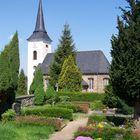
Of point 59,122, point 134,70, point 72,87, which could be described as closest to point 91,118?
point 59,122

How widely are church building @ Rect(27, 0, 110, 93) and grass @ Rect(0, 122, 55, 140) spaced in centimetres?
3141

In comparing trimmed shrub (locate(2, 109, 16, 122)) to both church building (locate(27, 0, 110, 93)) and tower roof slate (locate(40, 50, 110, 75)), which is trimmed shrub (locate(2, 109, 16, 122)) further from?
tower roof slate (locate(40, 50, 110, 75))

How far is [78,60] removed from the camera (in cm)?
6431

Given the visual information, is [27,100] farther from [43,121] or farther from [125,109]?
[43,121]

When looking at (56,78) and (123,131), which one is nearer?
(123,131)

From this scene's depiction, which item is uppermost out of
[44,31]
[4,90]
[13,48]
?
[44,31]

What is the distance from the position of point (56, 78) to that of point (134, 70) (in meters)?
37.0

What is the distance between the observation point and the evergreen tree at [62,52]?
55750mm

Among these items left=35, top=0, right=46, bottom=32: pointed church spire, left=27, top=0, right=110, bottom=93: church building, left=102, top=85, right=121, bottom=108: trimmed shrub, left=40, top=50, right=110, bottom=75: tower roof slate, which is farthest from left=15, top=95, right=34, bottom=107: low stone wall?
left=35, top=0, right=46, bottom=32: pointed church spire

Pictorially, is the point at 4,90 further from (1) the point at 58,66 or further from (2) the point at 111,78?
(1) the point at 58,66

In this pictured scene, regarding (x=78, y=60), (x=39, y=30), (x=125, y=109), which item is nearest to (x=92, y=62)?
(x=78, y=60)

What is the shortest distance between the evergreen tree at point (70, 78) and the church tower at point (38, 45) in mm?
21545

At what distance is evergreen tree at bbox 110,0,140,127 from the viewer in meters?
20.0

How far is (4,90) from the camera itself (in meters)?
22.9
